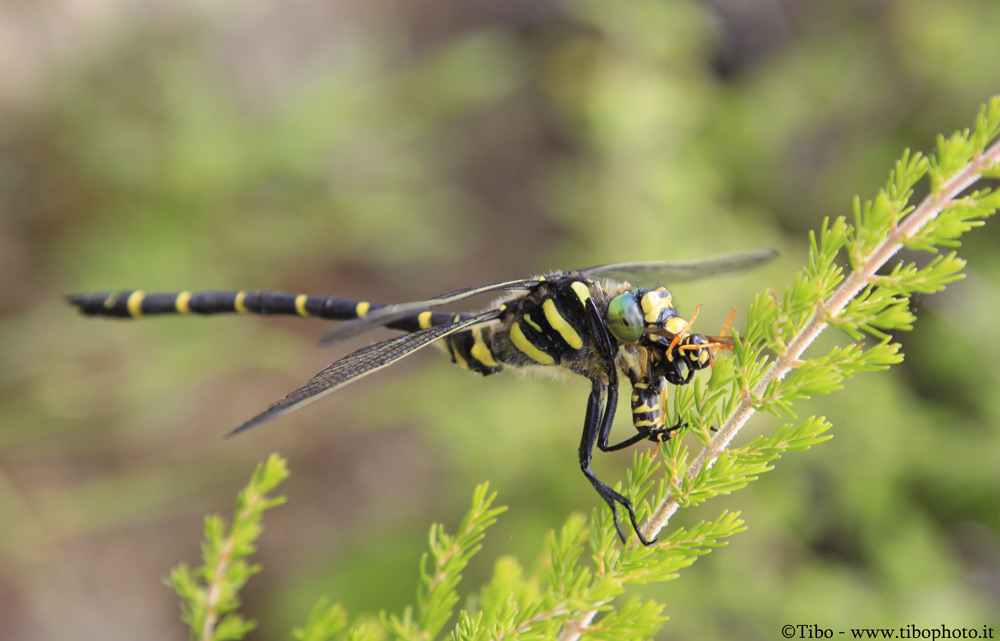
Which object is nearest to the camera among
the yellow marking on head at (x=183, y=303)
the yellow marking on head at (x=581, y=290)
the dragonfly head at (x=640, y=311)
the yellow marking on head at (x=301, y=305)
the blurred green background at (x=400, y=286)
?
the dragonfly head at (x=640, y=311)

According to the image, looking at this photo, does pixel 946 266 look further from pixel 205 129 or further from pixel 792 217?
pixel 205 129

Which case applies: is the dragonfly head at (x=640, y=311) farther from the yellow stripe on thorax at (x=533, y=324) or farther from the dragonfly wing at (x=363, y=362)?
the dragonfly wing at (x=363, y=362)

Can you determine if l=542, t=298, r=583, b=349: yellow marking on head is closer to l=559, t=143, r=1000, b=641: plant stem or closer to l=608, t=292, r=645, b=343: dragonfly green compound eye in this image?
l=608, t=292, r=645, b=343: dragonfly green compound eye

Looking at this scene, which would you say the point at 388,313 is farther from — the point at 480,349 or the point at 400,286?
the point at 400,286

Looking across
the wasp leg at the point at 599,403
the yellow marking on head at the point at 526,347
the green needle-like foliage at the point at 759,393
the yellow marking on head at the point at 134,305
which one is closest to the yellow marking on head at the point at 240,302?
the yellow marking on head at the point at 134,305

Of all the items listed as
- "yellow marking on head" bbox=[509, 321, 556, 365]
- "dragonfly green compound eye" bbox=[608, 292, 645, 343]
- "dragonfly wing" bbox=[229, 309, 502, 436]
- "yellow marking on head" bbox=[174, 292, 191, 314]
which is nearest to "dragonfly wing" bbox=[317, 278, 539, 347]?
"dragonfly wing" bbox=[229, 309, 502, 436]

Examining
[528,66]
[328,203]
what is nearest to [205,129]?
[328,203]
